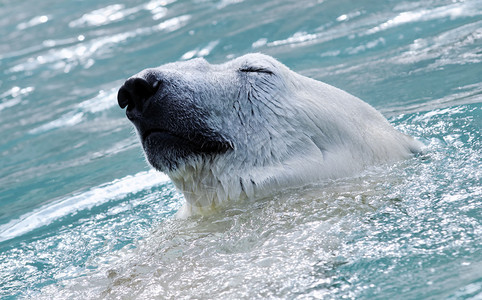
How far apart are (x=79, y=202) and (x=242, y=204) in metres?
2.12

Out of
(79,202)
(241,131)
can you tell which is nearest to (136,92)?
(241,131)

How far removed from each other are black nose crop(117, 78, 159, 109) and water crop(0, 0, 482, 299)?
668 millimetres

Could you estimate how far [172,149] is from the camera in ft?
10.7

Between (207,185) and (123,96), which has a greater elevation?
(123,96)

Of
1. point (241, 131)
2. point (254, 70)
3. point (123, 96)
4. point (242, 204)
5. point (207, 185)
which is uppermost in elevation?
point (123, 96)

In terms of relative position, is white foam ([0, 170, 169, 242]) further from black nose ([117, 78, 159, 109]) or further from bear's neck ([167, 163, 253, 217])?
black nose ([117, 78, 159, 109])

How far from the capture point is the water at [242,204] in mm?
2701

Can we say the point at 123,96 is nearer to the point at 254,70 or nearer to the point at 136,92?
the point at 136,92

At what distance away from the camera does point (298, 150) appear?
11.1 ft

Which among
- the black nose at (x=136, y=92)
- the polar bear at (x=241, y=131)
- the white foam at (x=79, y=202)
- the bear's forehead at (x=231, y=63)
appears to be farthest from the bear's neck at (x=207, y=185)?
the white foam at (x=79, y=202)

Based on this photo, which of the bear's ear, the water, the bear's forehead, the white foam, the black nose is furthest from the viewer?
the white foam

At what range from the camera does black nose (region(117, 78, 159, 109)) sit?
3.17 meters

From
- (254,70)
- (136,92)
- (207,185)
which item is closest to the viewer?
(136,92)

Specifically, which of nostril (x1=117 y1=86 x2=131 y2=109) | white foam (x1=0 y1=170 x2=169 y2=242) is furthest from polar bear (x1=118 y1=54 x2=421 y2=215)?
white foam (x1=0 y1=170 x2=169 y2=242)
